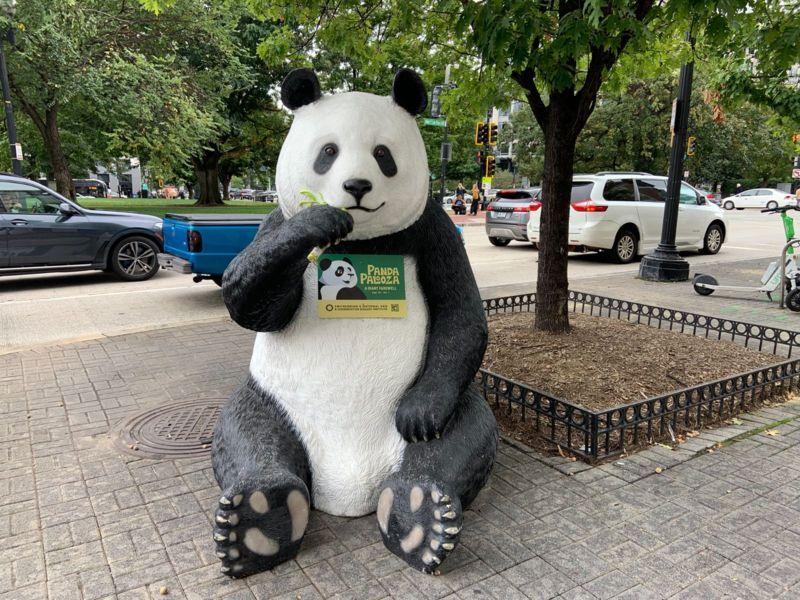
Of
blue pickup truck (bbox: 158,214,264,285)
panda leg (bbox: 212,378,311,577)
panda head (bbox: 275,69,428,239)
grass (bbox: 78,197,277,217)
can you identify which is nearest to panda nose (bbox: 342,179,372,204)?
panda head (bbox: 275,69,428,239)

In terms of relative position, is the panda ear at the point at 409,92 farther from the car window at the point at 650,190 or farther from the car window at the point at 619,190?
the car window at the point at 650,190

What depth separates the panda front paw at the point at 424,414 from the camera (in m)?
2.42

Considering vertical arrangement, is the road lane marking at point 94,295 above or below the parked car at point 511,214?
below

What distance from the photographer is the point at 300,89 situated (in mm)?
2533

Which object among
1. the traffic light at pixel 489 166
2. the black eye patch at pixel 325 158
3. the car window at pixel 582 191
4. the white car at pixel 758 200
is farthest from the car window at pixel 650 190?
the white car at pixel 758 200

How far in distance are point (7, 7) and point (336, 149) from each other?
567 inches

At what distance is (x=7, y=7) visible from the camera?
12.7 meters

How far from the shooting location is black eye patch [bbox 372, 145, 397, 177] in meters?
2.40

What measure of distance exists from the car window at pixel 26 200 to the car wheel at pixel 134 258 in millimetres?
1070

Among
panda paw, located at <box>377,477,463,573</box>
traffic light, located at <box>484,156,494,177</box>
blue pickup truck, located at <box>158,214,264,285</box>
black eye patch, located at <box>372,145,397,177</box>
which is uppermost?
traffic light, located at <box>484,156,494,177</box>

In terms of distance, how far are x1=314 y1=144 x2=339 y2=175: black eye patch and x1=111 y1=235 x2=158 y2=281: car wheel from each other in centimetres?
825

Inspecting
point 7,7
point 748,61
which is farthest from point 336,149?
point 7,7

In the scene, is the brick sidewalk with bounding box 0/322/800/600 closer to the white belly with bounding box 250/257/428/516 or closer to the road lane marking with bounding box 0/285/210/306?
the white belly with bounding box 250/257/428/516

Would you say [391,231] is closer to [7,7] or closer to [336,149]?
[336,149]
